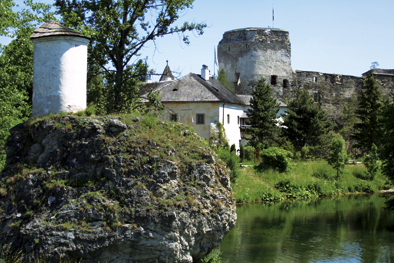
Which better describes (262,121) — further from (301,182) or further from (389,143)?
(389,143)

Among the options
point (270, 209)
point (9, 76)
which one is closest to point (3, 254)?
point (9, 76)

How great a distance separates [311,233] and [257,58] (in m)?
32.7

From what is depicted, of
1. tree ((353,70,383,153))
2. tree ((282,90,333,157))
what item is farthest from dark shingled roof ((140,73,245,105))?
tree ((353,70,383,153))

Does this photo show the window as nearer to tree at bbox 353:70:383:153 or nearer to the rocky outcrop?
tree at bbox 353:70:383:153

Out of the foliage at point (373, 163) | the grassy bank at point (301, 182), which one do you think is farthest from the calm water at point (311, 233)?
the foliage at point (373, 163)

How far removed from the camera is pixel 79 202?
923 cm

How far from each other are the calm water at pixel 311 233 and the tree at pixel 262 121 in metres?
9.57

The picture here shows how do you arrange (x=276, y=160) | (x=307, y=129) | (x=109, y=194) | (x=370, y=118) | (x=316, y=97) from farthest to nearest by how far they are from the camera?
(x=316, y=97), (x=370, y=118), (x=307, y=129), (x=276, y=160), (x=109, y=194)

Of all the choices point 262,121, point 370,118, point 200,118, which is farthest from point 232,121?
point 370,118

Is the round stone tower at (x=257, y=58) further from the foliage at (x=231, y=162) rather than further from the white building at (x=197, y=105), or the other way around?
the foliage at (x=231, y=162)

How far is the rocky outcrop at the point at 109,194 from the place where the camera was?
29.8 ft

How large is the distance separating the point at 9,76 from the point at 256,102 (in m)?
21.8

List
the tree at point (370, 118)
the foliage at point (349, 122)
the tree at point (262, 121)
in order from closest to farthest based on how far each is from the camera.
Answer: the tree at point (262, 121) < the tree at point (370, 118) < the foliage at point (349, 122)

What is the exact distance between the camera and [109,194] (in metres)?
9.46
